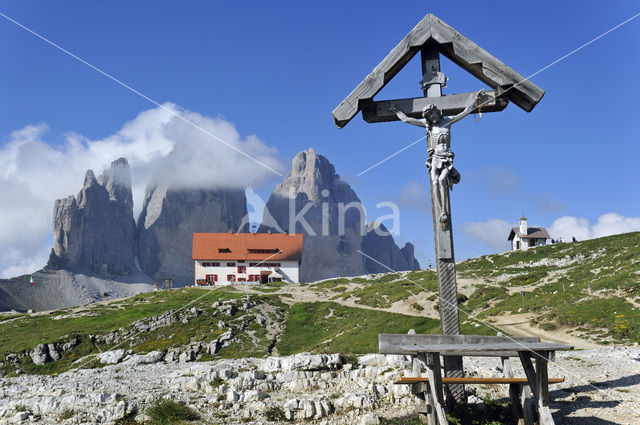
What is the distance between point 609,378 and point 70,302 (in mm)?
188805

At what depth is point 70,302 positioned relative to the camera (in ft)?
573

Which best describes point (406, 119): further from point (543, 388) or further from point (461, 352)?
point (543, 388)

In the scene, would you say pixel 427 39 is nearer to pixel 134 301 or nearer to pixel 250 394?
pixel 250 394

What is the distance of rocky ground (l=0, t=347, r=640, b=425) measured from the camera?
10.6 m

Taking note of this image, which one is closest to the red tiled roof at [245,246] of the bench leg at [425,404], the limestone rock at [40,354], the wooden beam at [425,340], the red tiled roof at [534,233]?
the red tiled roof at [534,233]

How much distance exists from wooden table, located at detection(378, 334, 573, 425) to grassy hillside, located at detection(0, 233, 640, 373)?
13908 millimetres

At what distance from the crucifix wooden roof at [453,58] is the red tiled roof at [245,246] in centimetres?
8668

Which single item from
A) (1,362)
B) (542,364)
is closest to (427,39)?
(542,364)

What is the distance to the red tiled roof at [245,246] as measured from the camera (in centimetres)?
9788

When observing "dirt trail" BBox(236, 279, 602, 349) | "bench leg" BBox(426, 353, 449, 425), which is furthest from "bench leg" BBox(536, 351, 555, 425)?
"dirt trail" BBox(236, 279, 602, 349)

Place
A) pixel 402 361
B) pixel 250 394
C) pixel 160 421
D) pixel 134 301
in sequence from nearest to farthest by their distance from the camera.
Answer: pixel 160 421, pixel 250 394, pixel 402 361, pixel 134 301

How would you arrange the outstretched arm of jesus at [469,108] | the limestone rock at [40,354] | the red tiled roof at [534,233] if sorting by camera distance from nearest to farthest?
1. the outstretched arm of jesus at [469,108]
2. the limestone rock at [40,354]
3. the red tiled roof at [534,233]

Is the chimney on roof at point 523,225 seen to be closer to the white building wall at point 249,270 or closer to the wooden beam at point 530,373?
the white building wall at point 249,270

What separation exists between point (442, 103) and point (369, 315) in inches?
1359
